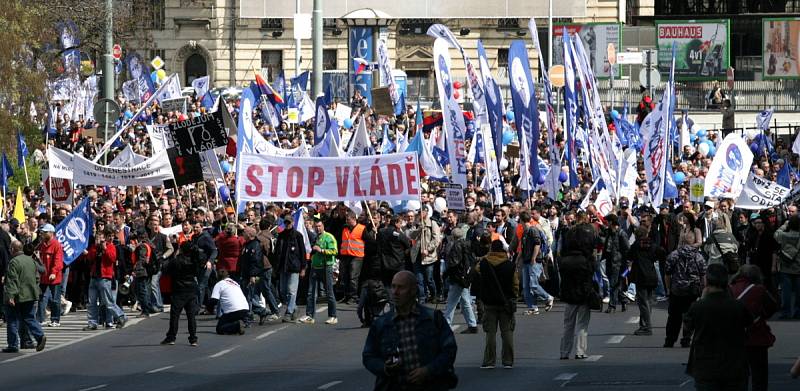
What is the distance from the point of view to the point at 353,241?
23594mm

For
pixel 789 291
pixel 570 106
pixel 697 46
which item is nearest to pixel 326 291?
pixel 789 291

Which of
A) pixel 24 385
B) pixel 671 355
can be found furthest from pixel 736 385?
pixel 24 385

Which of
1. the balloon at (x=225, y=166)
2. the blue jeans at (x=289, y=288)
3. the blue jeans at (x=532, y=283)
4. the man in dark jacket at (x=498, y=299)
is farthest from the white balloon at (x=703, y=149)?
the man in dark jacket at (x=498, y=299)

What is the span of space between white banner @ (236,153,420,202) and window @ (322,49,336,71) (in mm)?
46332

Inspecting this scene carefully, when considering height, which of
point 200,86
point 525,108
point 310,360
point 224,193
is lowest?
point 310,360

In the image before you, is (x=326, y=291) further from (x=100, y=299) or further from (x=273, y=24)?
(x=273, y=24)

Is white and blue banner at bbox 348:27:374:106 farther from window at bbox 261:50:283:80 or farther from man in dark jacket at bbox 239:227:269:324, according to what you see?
man in dark jacket at bbox 239:227:269:324

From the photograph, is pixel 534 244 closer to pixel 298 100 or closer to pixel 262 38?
pixel 298 100

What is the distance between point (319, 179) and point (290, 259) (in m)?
1.45

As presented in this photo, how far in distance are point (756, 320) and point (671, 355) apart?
441 centimetres

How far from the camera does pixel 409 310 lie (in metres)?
9.89

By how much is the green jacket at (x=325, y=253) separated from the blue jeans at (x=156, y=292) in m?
2.73

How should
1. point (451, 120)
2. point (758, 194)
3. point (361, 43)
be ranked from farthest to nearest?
point (361, 43) < point (451, 120) < point (758, 194)

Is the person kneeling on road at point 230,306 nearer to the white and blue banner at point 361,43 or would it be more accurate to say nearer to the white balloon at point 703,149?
the white balloon at point 703,149
